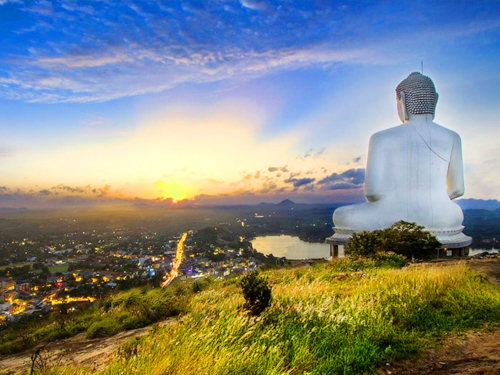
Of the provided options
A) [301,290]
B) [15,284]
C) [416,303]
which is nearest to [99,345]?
[301,290]

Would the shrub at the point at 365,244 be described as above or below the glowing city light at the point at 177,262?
above

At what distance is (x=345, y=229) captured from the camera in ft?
56.6

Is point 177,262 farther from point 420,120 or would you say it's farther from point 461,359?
point 461,359

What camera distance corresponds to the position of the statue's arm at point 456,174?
57.9 ft

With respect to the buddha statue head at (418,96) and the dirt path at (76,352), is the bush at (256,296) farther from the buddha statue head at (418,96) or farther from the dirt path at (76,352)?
the buddha statue head at (418,96)

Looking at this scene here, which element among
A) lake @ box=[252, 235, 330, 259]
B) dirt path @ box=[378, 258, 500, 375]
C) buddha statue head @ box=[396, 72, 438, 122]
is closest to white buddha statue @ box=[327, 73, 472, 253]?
buddha statue head @ box=[396, 72, 438, 122]

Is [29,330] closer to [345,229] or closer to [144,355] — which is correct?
[144,355]

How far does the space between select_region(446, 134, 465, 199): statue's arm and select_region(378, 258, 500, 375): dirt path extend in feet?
51.4

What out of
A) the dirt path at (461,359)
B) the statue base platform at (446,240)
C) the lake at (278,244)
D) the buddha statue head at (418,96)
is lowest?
the lake at (278,244)

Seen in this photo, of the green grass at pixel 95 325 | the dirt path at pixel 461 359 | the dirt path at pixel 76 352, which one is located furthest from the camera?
the green grass at pixel 95 325

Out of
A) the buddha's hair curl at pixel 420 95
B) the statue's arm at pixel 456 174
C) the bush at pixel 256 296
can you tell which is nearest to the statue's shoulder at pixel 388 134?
the buddha's hair curl at pixel 420 95

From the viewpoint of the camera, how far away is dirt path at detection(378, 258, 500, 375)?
3.47 metres

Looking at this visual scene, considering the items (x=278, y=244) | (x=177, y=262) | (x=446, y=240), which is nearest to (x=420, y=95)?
(x=446, y=240)

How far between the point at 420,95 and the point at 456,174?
474cm
